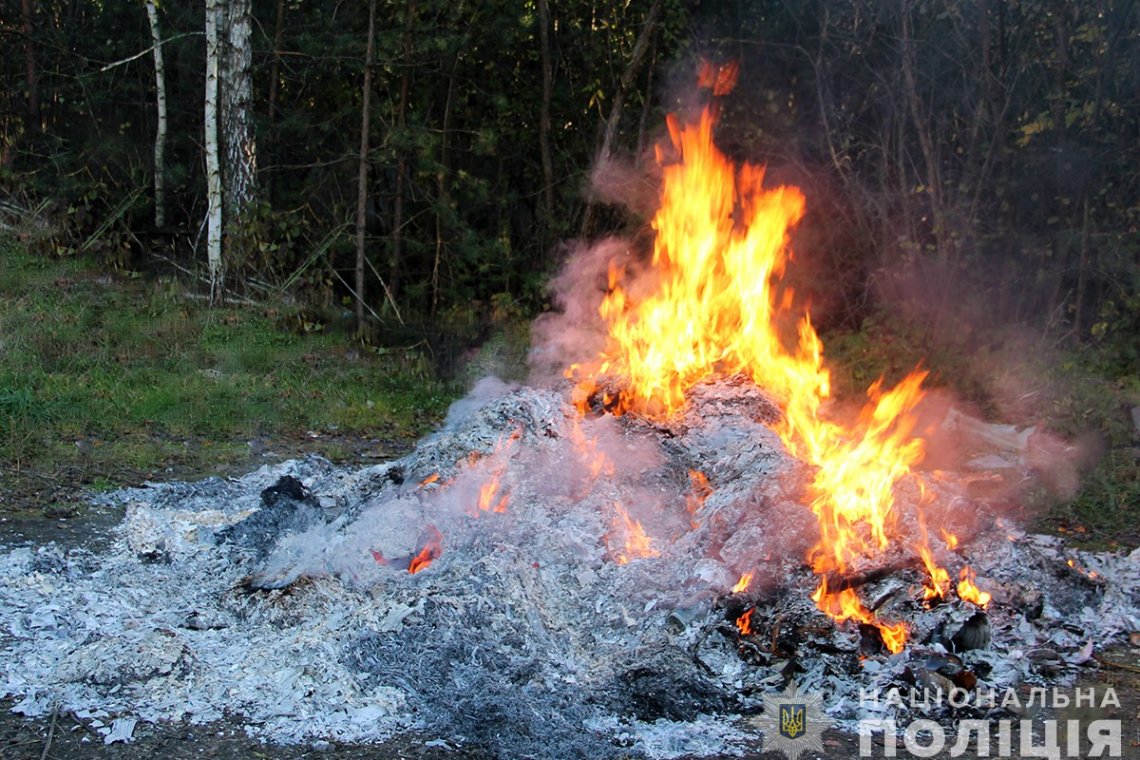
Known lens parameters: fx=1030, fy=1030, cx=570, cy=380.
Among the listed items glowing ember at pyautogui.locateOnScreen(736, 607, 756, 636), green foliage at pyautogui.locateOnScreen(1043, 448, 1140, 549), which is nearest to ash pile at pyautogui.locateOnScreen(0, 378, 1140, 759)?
glowing ember at pyautogui.locateOnScreen(736, 607, 756, 636)

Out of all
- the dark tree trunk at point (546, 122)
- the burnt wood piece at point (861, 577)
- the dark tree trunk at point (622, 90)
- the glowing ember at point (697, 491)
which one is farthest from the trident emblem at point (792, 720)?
the dark tree trunk at point (546, 122)

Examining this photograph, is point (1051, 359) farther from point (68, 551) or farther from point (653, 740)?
point (68, 551)

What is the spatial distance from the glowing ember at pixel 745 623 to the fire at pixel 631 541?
0.60 metres

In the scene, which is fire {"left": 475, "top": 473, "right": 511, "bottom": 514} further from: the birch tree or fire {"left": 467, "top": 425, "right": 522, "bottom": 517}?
the birch tree

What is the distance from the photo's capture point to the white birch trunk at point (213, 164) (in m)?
10.3

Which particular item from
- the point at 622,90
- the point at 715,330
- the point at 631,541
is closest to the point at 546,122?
the point at 622,90

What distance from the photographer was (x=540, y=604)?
14.7ft

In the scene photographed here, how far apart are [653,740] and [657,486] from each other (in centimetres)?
183

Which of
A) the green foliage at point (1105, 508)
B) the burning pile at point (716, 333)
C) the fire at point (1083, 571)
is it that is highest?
the burning pile at point (716, 333)

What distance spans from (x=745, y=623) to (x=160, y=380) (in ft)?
19.9

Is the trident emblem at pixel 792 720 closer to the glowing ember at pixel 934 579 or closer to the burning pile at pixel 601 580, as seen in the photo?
the burning pile at pixel 601 580

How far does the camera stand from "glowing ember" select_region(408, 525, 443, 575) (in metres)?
4.86

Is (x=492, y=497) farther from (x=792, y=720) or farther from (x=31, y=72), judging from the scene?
(x=31, y=72)

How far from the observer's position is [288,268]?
448 inches
